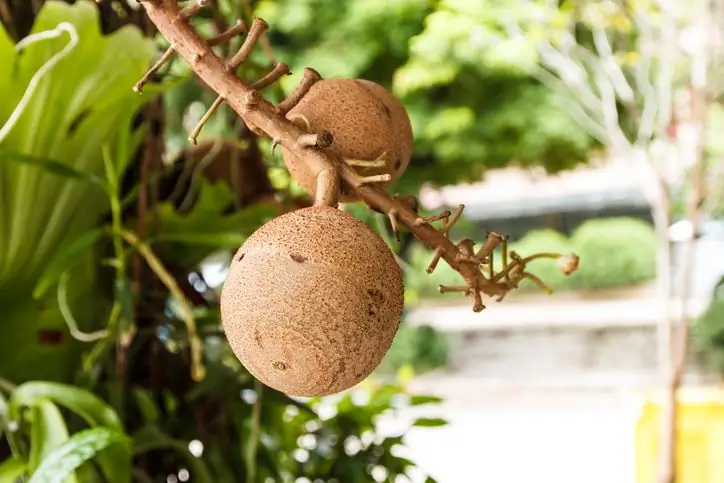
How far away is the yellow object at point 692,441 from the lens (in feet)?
5.16

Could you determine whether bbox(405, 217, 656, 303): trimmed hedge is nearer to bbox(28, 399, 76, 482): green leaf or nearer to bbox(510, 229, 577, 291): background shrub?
bbox(510, 229, 577, 291): background shrub

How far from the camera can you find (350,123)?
184mm

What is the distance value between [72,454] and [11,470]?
52 mm

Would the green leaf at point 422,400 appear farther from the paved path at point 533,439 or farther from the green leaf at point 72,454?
the paved path at point 533,439

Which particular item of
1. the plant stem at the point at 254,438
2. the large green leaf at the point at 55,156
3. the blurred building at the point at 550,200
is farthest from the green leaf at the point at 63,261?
the blurred building at the point at 550,200

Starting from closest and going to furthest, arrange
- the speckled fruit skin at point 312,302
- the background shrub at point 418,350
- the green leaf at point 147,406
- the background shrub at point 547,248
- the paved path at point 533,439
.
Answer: the speckled fruit skin at point 312,302
the green leaf at point 147,406
the paved path at point 533,439
the background shrub at point 547,248
the background shrub at point 418,350

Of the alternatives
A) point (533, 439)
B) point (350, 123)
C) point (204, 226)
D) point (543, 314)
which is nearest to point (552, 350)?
point (543, 314)

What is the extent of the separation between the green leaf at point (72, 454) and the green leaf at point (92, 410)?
3 cm

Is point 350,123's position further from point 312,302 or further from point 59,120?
point 59,120

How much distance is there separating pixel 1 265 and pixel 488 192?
3.12 m

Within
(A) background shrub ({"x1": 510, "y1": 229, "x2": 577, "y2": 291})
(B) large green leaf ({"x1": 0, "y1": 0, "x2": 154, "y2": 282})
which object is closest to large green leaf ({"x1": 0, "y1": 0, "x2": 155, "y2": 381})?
(B) large green leaf ({"x1": 0, "y1": 0, "x2": 154, "y2": 282})

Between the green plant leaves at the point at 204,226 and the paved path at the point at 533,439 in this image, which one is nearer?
the green plant leaves at the point at 204,226

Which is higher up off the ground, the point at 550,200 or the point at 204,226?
the point at 204,226

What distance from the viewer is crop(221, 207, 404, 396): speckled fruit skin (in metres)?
0.15
